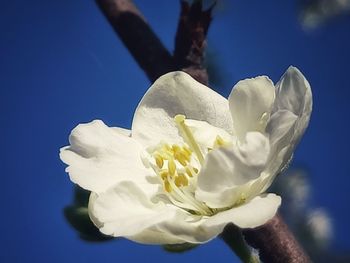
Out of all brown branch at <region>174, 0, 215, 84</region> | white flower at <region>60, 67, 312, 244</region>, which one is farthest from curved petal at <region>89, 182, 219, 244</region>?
brown branch at <region>174, 0, 215, 84</region>

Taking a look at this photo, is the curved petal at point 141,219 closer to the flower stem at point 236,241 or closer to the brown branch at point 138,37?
the flower stem at point 236,241

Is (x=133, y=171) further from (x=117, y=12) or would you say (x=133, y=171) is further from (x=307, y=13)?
(x=307, y=13)

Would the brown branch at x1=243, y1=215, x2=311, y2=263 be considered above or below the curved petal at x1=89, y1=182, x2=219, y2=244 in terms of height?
below

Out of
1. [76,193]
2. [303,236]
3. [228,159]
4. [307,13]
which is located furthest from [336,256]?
[228,159]

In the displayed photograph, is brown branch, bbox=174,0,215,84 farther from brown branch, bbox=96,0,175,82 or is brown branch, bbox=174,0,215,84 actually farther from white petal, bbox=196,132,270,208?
white petal, bbox=196,132,270,208

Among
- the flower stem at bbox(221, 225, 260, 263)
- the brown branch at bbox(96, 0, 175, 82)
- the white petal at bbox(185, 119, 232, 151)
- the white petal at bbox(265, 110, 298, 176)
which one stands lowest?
the flower stem at bbox(221, 225, 260, 263)

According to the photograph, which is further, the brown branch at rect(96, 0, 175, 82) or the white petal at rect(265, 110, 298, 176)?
the brown branch at rect(96, 0, 175, 82)

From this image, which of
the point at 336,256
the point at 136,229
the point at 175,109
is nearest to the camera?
the point at 136,229
